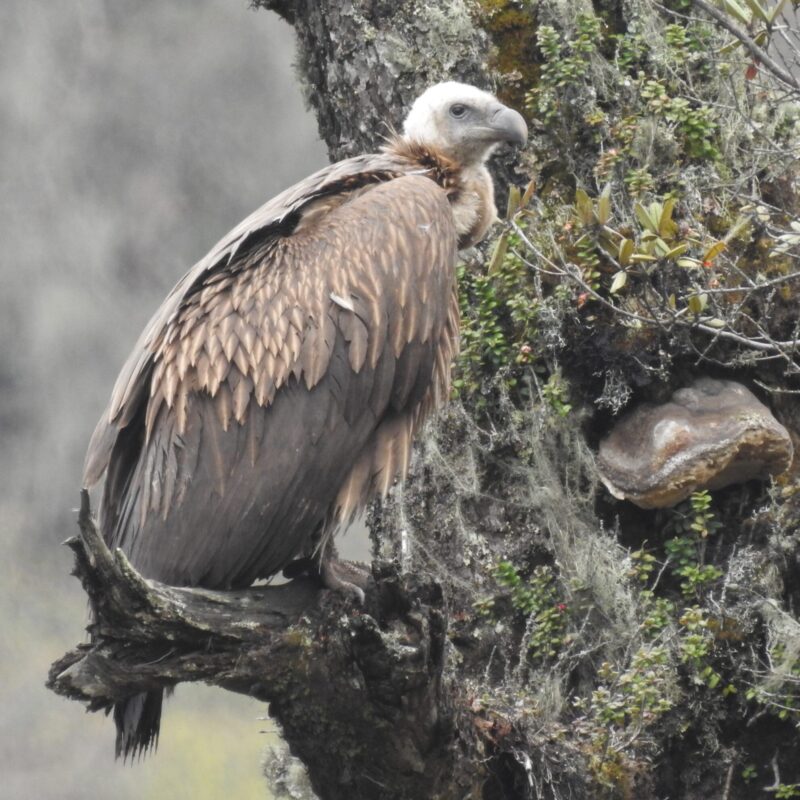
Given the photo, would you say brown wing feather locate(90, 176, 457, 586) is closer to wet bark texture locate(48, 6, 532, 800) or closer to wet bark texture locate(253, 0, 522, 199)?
wet bark texture locate(48, 6, 532, 800)

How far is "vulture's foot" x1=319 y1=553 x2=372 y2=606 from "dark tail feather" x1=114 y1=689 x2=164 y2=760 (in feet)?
2.13

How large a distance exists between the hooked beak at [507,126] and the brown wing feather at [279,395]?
2.46ft

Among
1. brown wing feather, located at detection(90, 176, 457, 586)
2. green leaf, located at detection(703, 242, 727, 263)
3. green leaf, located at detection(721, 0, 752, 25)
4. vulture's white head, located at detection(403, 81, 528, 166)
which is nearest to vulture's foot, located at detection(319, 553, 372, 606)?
brown wing feather, located at detection(90, 176, 457, 586)

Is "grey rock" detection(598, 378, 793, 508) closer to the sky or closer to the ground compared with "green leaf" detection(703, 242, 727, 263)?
closer to the ground

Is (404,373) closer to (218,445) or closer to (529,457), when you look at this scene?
(218,445)

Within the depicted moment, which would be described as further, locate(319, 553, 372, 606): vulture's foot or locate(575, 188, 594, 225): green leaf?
locate(575, 188, 594, 225): green leaf

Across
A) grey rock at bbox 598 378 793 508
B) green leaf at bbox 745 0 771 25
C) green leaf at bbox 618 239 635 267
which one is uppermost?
green leaf at bbox 745 0 771 25

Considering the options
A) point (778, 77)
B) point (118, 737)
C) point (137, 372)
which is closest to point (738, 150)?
point (778, 77)

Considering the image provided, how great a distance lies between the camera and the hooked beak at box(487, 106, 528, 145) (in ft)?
18.9

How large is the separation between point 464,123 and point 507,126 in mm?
175

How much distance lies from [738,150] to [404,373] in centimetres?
221

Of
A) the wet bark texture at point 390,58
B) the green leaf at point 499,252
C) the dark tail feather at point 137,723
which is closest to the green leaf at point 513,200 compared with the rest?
the green leaf at point 499,252

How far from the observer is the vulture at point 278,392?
482cm

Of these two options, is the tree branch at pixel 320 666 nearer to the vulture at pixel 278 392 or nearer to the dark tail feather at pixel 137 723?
the vulture at pixel 278 392
